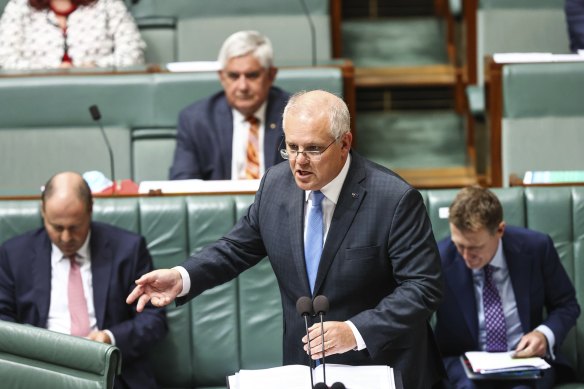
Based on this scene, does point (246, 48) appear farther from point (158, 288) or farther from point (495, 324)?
point (158, 288)

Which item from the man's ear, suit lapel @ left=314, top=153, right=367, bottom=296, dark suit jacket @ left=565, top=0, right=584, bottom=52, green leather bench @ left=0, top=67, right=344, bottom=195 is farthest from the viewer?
dark suit jacket @ left=565, top=0, right=584, bottom=52

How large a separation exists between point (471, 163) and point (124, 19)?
1241 millimetres

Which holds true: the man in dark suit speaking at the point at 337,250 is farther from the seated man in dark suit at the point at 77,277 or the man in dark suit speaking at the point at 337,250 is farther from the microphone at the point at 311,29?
the microphone at the point at 311,29

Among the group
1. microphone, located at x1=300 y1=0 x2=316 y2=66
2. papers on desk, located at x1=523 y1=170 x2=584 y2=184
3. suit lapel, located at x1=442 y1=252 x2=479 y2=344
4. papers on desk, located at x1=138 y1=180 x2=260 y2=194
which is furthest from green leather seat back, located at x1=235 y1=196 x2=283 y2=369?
microphone, located at x1=300 y1=0 x2=316 y2=66

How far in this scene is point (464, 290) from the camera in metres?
2.32

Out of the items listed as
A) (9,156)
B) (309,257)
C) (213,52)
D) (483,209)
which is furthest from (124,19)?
(309,257)

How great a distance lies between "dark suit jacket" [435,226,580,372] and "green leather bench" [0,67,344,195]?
104 centimetres

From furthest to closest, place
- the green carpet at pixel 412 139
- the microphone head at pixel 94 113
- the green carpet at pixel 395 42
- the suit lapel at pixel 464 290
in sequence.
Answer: the green carpet at pixel 395 42
the green carpet at pixel 412 139
the microphone head at pixel 94 113
the suit lapel at pixel 464 290

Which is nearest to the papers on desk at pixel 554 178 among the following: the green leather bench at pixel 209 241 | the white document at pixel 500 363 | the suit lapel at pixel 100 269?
the green leather bench at pixel 209 241

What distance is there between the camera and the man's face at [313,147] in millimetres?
1670

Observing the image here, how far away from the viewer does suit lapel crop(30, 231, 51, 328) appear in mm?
2373

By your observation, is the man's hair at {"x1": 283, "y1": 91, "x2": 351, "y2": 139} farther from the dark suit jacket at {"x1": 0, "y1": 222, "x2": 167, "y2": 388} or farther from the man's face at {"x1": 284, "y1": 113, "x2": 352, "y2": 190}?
the dark suit jacket at {"x1": 0, "y1": 222, "x2": 167, "y2": 388}

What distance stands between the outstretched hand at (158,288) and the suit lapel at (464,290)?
777 millimetres

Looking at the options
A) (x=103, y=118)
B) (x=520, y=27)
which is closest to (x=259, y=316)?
(x=103, y=118)
